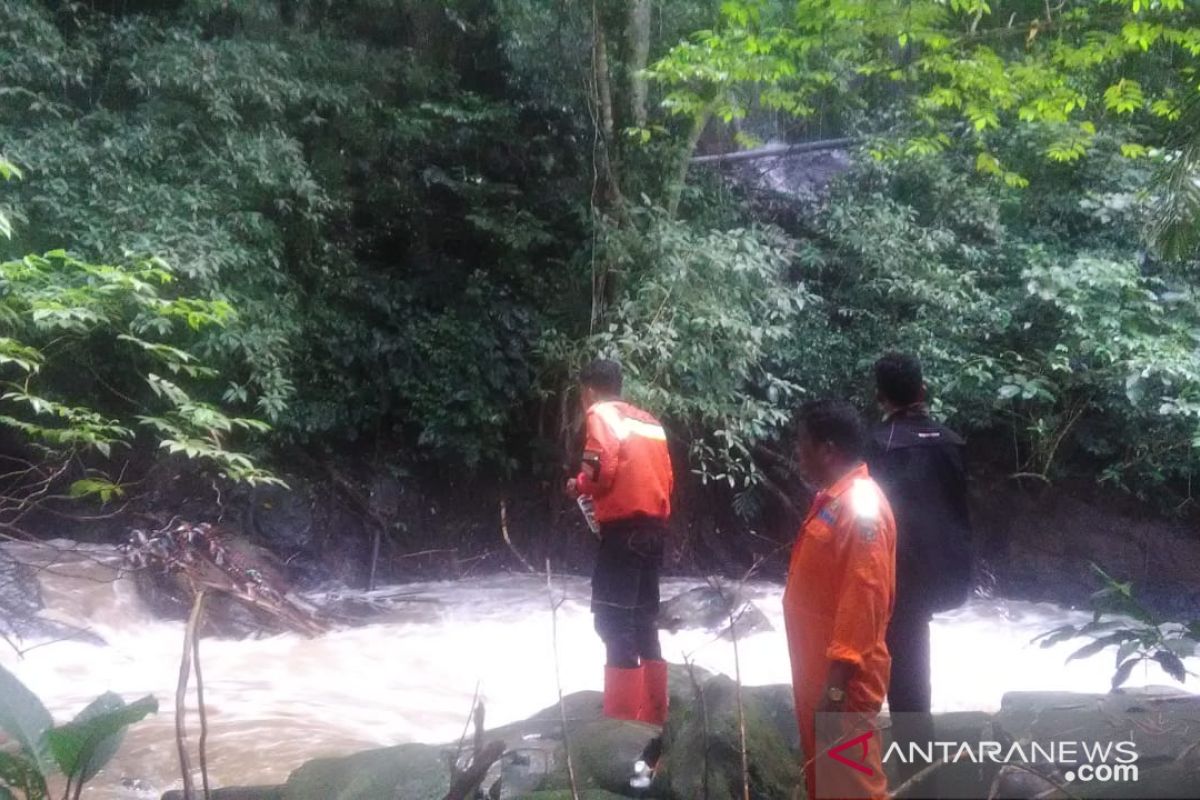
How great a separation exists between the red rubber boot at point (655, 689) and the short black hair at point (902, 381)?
1766 mm

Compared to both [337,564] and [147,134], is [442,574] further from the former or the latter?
[147,134]

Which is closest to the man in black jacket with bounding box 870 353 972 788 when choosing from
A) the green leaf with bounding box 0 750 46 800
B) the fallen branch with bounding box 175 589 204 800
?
the fallen branch with bounding box 175 589 204 800

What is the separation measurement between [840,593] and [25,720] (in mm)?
2159

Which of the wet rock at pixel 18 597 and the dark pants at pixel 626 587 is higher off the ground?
the dark pants at pixel 626 587

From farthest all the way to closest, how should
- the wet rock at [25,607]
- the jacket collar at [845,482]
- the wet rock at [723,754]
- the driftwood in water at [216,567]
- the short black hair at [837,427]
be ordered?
the driftwood in water at [216,567], the wet rock at [25,607], the wet rock at [723,754], the short black hair at [837,427], the jacket collar at [845,482]

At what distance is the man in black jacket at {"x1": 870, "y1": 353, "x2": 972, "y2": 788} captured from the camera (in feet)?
9.19

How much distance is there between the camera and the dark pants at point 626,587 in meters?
4.04

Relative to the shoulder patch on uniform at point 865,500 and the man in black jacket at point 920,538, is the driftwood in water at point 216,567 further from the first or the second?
the shoulder patch on uniform at point 865,500

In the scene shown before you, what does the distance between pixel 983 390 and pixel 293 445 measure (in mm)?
6762

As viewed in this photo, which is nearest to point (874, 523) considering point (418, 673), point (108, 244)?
point (418, 673)

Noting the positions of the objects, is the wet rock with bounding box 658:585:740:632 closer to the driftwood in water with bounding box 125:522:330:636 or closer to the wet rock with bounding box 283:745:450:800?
the driftwood in water with bounding box 125:522:330:636

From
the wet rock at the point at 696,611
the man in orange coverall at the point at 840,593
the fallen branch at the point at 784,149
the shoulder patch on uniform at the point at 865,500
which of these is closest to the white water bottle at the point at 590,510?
the man in orange coverall at the point at 840,593

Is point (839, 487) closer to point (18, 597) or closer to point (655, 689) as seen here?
point (655, 689)

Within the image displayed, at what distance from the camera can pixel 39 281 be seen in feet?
20.9
